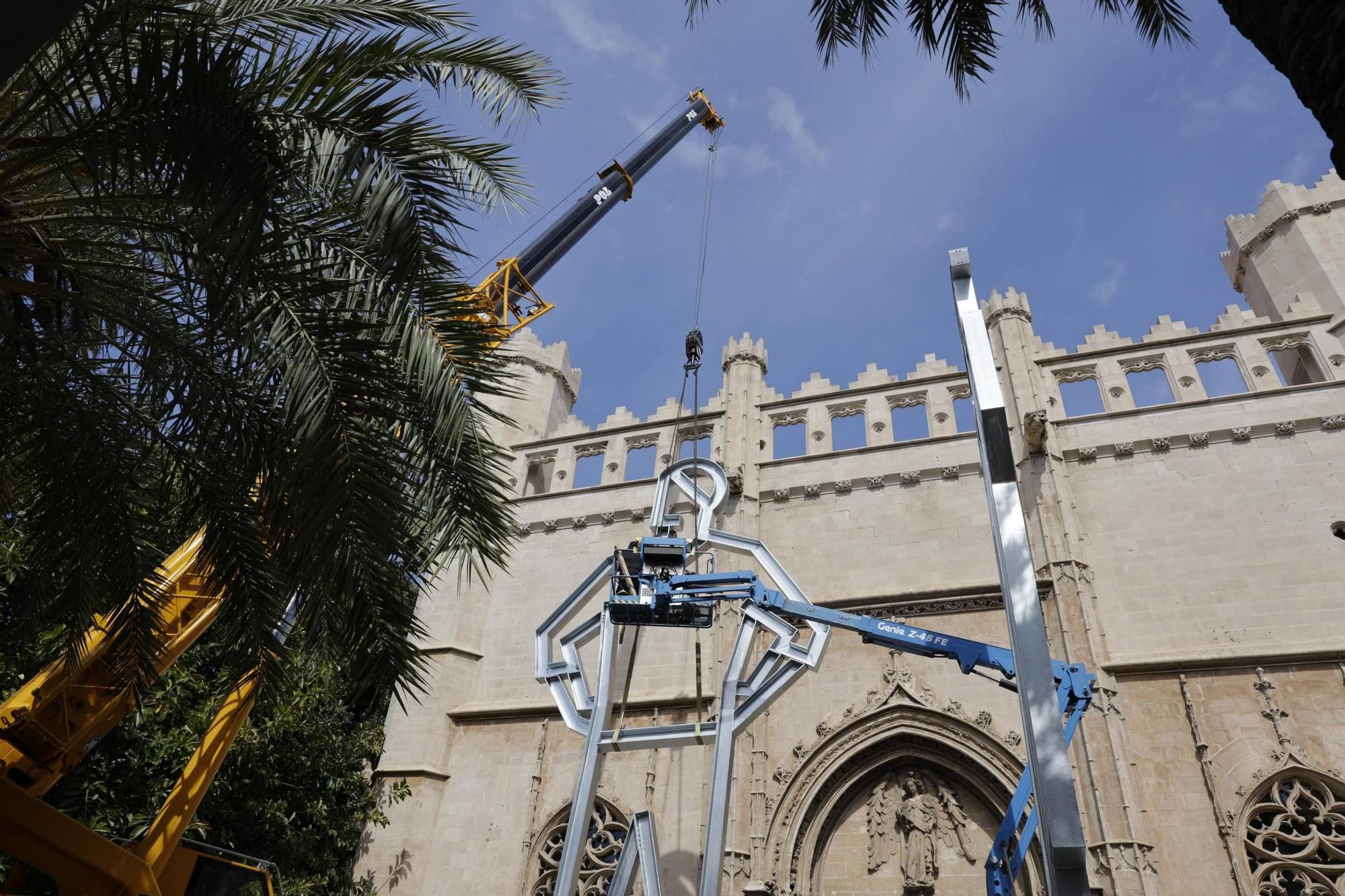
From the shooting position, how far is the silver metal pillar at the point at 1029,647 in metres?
4.97

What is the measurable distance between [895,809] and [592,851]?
5.22 meters

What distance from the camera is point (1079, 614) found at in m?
15.5

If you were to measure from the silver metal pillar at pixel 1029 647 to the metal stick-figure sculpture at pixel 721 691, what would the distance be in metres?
5.72

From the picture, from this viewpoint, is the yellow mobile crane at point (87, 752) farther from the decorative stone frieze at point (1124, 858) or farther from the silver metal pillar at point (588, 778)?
the decorative stone frieze at point (1124, 858)

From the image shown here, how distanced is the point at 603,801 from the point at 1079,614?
28.8 feet

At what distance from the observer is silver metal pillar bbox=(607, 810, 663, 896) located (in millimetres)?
9734

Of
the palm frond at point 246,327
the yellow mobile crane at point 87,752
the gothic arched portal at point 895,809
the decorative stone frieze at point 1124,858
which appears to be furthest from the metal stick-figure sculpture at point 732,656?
the palm frond at point 246,327

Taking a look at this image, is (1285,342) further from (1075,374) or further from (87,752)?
(87,752)

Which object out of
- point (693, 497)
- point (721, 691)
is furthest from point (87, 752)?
point (693, 497)

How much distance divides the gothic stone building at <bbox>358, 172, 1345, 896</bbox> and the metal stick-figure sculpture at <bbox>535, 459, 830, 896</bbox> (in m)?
4.13

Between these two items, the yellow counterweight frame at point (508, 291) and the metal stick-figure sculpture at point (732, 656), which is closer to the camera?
the metal stick-figure sculpture at point (732, 656)

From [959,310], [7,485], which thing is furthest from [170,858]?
[959,310]

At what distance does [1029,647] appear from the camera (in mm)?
5547

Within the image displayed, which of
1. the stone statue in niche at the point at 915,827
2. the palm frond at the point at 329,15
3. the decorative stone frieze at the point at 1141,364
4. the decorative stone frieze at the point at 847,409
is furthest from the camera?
the decorative stone frieze at the point at 847,409
